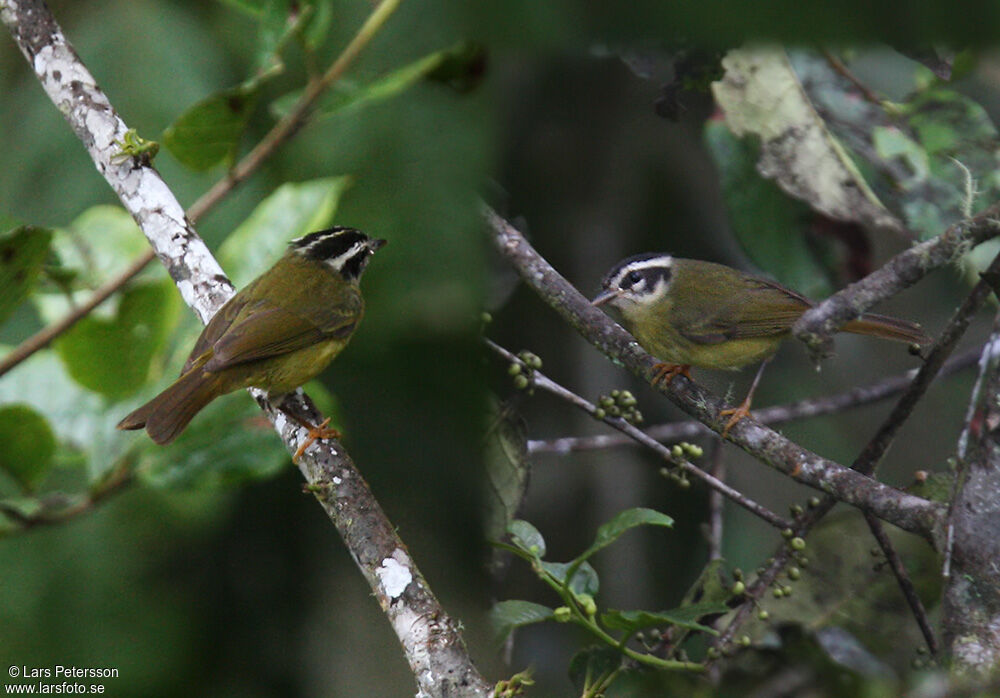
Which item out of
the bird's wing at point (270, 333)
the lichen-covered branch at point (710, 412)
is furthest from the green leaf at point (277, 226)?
the lichen-covered branch at point (710, 412)

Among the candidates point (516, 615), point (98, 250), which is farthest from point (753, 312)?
point (98, 250)

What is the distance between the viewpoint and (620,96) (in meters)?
0.82

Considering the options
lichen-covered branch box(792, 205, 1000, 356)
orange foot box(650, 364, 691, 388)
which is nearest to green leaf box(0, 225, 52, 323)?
orange foot box(650, 364, 691, 388)

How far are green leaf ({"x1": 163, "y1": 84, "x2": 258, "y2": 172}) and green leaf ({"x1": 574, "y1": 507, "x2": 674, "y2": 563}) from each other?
0.68 m

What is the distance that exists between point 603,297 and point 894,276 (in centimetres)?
22

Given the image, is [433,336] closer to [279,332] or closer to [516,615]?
[279,332]

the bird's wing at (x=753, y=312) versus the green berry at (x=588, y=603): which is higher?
the bird's wing at (x=753, y=312)

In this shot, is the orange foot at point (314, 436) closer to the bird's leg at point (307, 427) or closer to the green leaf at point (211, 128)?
the bird's leg at point (307, 427)

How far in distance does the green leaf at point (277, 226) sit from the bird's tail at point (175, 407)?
7.9 inches

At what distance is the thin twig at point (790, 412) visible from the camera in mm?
771

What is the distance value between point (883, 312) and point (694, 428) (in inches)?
6.5

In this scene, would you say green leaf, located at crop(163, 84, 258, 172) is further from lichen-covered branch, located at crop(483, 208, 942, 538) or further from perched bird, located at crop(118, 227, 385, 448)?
lichen-covered branch, located at crop(483, 208, 942, 538)

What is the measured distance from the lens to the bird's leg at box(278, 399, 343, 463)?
3.48 ft

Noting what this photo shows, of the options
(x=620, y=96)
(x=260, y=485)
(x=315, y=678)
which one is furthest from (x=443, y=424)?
(x=620, y=96)
